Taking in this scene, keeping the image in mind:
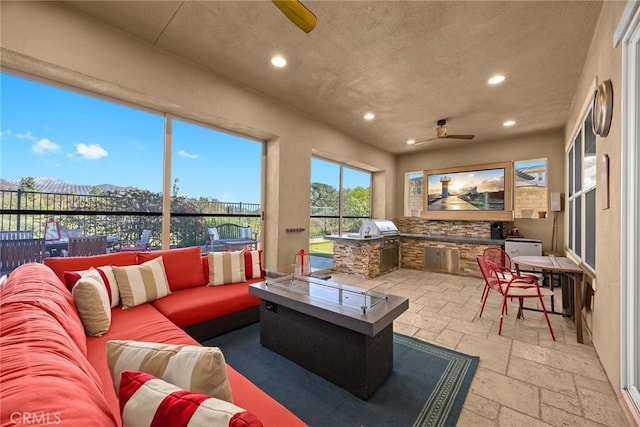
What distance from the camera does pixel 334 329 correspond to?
1.98 meters

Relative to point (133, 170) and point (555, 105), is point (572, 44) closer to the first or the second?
point (555, 105)

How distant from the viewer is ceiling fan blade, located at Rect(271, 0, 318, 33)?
1.46 m

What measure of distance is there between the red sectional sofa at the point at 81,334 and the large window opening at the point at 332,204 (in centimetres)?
276

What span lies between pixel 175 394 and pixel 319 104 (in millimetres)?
4185

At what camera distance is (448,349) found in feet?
8.24

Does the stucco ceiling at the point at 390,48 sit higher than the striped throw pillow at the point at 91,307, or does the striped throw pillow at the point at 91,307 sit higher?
the stucco ceiling at the point at 390,48

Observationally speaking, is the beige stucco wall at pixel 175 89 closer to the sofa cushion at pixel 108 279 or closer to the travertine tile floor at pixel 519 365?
the sofa cushion at pixel 108 279

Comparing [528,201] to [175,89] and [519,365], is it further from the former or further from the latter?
[175,89]

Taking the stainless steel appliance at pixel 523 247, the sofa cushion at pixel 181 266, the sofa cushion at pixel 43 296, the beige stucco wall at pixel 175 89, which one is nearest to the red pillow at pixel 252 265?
the sofa cushion at pixel 181 266

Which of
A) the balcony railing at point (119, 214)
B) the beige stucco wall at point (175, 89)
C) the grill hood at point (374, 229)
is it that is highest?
the beige stucco wall at point (175, 89)

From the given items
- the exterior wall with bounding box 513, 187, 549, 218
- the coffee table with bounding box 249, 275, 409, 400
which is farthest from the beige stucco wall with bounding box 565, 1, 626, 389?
the exterior wall with bounding box 513, 187, 549, 218

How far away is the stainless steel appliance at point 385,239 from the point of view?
18.5 feet

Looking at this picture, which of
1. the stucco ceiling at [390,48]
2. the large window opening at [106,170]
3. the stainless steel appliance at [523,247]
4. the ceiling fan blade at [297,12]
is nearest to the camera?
the ceiling fan blade at [297,12]

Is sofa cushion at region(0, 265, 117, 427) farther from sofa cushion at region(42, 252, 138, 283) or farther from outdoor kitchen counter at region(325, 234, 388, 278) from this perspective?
outdoor kitchen counter at region(325, 234, 388, 278)
